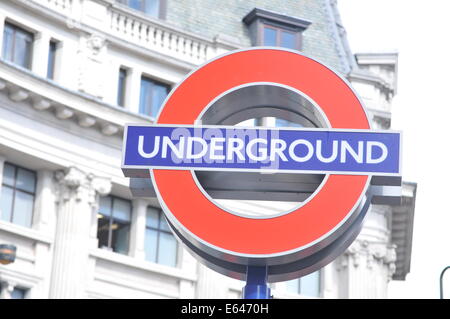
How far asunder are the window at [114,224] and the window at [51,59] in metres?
4.67

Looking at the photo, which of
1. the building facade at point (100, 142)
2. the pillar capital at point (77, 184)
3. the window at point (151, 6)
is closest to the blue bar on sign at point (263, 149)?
the building facade at point (100, 142)

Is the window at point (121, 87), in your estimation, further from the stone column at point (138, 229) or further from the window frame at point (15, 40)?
the window frame at point (15, 40)

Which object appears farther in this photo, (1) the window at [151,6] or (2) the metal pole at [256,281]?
(1) the window at [151,6]

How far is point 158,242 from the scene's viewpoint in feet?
145

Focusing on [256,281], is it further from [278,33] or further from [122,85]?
[278,33]

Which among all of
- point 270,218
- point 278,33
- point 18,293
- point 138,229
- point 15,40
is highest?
point 278,33

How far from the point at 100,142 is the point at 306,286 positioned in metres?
10.6

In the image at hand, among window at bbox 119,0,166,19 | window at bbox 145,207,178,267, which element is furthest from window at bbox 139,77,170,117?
window at bbox 145,207,178,267

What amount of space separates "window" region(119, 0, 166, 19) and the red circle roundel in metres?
29.8

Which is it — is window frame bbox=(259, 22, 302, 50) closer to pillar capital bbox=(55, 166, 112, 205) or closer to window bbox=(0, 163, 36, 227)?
pillar capital bbox=(55, 166, 112, 205)

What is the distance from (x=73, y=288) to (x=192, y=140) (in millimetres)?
25603

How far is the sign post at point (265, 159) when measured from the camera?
582 inches

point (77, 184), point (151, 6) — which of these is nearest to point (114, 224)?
point (77, 184)

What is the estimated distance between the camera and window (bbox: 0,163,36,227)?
39906 millimetres
